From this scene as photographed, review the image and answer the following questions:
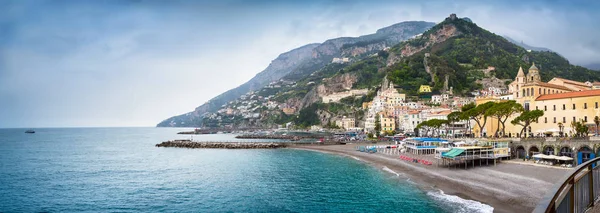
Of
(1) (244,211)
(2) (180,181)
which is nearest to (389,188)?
(1) (244,211)

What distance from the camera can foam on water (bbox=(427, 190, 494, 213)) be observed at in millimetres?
22281

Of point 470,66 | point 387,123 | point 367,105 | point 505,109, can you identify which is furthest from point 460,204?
point 470,66

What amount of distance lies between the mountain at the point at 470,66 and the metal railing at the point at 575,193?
13955cm

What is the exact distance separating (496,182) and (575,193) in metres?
27.9

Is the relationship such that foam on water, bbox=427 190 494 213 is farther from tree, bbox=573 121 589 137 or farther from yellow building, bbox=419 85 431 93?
yellow building, bbox=419 85 431 93

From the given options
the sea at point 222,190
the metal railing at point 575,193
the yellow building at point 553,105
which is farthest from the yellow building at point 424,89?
the metal railing at point 575,193

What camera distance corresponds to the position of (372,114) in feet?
439

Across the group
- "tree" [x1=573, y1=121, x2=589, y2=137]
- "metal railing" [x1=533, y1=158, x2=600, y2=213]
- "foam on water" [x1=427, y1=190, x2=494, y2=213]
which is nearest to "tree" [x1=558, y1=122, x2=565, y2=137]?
"tree" [x1=573, y1=121, x2=589, y2=137]

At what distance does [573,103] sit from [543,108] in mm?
4678

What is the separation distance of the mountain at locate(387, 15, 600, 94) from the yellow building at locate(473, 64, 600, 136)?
7872 centimetres

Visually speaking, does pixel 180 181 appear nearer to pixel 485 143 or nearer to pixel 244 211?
pixel 244 211

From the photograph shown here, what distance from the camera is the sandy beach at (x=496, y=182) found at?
24094 millimetres

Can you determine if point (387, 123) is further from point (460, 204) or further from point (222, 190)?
point (460, 204)

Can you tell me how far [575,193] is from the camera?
579cm
